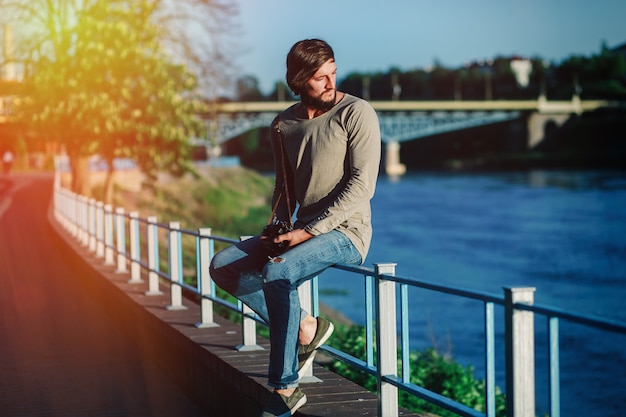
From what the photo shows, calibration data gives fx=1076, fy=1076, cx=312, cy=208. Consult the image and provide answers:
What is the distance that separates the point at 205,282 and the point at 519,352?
4746 millimetres

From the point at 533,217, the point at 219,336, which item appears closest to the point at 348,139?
the point at 219,336

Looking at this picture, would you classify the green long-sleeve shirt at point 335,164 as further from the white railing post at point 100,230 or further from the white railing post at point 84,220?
the white railing post at point 84,220

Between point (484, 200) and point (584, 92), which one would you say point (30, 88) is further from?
point (584, 92)

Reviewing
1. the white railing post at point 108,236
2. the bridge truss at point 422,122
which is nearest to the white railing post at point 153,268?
the white railing post at point 108,236

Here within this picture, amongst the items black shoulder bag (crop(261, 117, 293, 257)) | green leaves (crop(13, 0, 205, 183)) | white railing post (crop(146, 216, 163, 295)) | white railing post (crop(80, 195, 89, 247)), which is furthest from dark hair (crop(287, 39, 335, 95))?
green leaves (crop(13, 0, 205, 183))

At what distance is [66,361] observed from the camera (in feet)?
27.1

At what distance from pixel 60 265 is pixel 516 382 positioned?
1388cm

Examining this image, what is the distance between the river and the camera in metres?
20.1

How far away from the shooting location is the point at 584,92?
120 m

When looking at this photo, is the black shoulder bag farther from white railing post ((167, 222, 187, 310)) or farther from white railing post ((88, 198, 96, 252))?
white railing post ((88, 198, 96, 252))

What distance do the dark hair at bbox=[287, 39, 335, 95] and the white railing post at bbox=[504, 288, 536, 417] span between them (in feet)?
5.57

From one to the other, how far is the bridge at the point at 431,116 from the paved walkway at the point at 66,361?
62226 millimetres

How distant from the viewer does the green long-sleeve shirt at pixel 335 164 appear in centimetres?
462

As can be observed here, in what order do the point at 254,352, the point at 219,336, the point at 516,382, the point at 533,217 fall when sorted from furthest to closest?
the point at 533,217 → the point at 219,336 → the point at 254,352 → the point at 516,382
